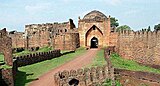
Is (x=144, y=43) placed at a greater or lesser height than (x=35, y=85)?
greater

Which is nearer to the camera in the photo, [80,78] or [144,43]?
[80,78]

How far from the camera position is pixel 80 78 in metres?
18.5

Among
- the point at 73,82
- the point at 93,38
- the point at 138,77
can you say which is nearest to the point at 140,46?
the point at 138,77

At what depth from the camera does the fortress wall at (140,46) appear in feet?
96.4

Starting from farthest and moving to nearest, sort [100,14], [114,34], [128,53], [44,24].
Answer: [44,24] < [100,14] < [114,34] < [128,53]

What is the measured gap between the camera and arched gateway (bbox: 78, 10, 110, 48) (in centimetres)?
4069

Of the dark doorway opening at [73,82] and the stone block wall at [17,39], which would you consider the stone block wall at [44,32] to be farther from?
the dark doorway opening at [73,82]

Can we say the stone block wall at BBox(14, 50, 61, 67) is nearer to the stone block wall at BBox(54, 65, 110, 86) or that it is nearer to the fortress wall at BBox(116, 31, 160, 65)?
the fortress wall at BBox(116, 31, 160, 65)

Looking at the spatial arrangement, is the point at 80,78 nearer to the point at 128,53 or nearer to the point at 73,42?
the point at 128,53

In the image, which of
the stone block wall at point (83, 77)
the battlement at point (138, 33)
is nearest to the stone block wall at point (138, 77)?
the stone block wall at point (83, 77)

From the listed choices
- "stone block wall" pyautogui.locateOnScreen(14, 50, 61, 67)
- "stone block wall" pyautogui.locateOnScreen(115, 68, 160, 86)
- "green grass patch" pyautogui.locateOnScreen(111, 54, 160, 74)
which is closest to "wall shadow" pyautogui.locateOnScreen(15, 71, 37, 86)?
"stone block wall" pyautogui.locateOnScreen(14, 50, 61, 67)

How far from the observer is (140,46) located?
32.2 m

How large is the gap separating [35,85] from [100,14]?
26.5 meters

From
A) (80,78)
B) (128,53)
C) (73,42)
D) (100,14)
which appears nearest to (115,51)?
(128,53)
